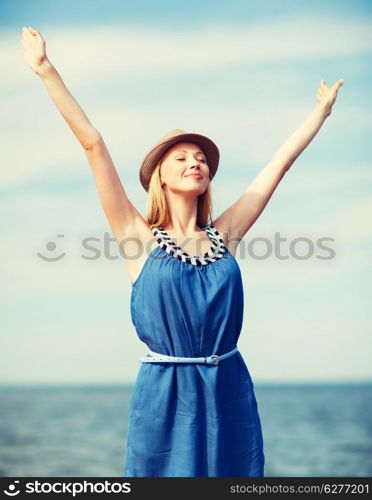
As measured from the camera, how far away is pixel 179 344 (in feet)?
11.6

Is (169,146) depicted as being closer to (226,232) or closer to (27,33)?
(226,232)

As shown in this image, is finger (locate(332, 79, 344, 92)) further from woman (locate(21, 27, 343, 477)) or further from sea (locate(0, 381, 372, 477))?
sea (locate(0, 381, 372, 477))

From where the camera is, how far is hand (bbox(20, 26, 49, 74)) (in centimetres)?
348

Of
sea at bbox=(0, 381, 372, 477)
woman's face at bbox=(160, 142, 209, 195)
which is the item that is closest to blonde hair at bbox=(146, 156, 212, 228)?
woman's face at bbox=(160, 142, 209, 195)

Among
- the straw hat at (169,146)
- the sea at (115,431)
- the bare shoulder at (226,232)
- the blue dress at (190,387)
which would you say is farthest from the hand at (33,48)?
the sea at (115,431)

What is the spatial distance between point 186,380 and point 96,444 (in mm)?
14111

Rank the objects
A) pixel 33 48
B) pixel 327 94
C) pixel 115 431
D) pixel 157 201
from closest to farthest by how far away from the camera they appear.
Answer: pixel 33 48 < pixel 157 201 < pixel 327 94 < pixel 115 431

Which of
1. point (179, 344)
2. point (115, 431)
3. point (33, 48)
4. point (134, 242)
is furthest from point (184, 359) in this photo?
point (115, 431)

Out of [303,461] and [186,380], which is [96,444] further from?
[186,380]

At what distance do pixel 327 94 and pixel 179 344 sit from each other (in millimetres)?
1238

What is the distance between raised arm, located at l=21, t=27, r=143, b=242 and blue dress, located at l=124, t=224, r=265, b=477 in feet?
0.74

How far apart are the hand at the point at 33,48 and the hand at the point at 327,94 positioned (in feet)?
3.85

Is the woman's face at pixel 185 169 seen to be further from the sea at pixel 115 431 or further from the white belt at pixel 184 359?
the sea at pixel 115 431

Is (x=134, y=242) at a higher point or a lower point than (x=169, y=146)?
lower
